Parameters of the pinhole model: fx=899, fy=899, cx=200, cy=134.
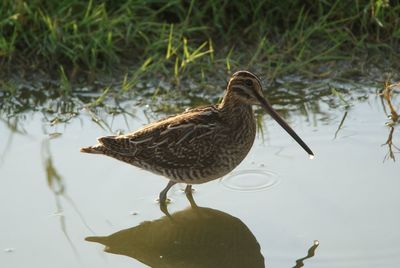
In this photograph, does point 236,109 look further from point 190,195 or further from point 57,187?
point 57,187

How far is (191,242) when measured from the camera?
5.39 m

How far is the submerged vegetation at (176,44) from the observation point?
738 centimetres

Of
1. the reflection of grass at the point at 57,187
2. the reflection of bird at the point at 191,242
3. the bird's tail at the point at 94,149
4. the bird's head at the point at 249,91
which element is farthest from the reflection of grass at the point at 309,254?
the bird's tail at the point at 94,149

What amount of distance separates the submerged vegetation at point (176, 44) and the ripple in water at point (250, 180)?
4.52 ft

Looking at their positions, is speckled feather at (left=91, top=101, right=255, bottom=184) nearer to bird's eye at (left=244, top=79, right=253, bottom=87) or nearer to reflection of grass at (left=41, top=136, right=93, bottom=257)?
bird's eye at (left=244, top=79, right=253, bottom=87)

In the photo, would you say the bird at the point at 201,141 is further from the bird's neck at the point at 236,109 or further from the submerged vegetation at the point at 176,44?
the submerged vegetation at the point at 176,44

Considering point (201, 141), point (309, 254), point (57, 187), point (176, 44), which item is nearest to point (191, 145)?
point (201, 141)

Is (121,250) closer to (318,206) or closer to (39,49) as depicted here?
(318,206)

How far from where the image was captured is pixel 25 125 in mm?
6855

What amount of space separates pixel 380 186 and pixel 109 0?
322cm

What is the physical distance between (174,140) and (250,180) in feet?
1.86

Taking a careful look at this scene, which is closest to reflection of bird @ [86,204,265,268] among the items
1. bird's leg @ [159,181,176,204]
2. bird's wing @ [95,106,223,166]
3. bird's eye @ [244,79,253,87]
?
bird's leg @ [159,181,176,204]


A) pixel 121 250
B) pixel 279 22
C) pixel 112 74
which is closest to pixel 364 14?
pixel 279 22

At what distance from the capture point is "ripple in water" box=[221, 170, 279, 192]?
19.1 ft
